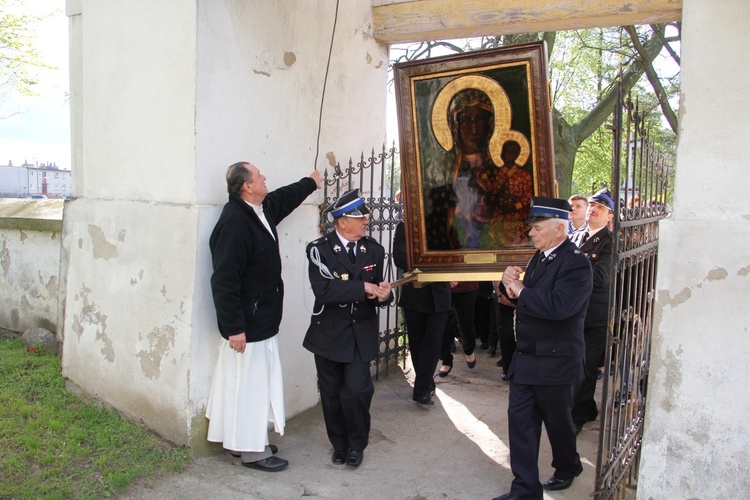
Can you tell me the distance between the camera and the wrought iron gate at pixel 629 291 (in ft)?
10.2

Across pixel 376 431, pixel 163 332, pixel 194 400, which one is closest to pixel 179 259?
pixel 163 332

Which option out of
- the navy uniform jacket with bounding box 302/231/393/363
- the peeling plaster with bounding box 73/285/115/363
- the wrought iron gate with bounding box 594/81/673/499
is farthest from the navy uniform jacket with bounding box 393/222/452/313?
the peeling plaster with bounding box 73/285/115/363

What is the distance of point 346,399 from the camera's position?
13.5 ft

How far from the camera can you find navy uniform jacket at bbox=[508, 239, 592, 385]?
11.4ft

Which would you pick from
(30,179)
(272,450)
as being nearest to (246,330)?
(272,450)

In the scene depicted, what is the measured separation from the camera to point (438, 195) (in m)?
4.48

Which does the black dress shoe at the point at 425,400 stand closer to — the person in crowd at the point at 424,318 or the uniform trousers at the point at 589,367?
the person in crowd at the point at 424,318

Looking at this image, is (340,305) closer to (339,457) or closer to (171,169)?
(339,457)

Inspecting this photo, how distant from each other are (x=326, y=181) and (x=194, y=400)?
2.08m

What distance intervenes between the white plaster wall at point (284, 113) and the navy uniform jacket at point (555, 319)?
204 centimetres

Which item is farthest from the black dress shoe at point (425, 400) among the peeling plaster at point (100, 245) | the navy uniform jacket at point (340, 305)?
the peeling plaster at point (100, 245)

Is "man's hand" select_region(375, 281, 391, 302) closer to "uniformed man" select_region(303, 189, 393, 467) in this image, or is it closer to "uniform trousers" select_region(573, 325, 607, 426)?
"uniformed man" select_region(303, 189, 393, 467)

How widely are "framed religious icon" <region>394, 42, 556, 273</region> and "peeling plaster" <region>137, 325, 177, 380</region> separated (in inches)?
71.7

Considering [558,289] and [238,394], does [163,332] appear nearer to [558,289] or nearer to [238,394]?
[238,394]
